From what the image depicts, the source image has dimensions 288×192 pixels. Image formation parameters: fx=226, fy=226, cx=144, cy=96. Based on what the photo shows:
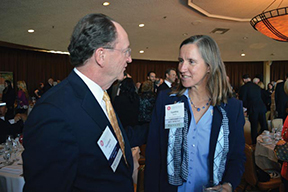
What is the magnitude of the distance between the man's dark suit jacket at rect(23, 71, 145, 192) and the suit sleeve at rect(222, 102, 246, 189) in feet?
2.49

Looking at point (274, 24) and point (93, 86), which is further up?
point (274, 24)

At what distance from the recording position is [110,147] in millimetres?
1043

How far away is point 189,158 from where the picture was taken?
4.70ft

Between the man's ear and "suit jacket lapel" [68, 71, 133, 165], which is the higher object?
the man's ear

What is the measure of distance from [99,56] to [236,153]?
3.49 ft

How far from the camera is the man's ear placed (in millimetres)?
1076

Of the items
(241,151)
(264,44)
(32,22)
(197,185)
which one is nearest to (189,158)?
(197,185)

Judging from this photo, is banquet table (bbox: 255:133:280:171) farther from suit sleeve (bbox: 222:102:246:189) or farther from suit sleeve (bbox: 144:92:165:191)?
suit sleeve (bbox: 144:92:165:191)

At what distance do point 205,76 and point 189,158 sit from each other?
55 cm

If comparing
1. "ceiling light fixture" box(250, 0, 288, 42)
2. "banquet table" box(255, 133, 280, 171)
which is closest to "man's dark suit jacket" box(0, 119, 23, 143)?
"banquet table" box(255, 133, 280, 171)

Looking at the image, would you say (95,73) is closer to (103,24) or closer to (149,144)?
(103,24)

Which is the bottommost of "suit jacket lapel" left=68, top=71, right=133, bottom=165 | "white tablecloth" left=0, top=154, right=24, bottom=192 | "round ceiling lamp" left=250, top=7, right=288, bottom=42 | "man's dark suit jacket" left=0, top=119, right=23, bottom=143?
"white tablecloth" left=0, top=154, right=24, bottom=192

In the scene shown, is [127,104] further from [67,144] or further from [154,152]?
[67,144]

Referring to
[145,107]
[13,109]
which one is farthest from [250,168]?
[13,109]
